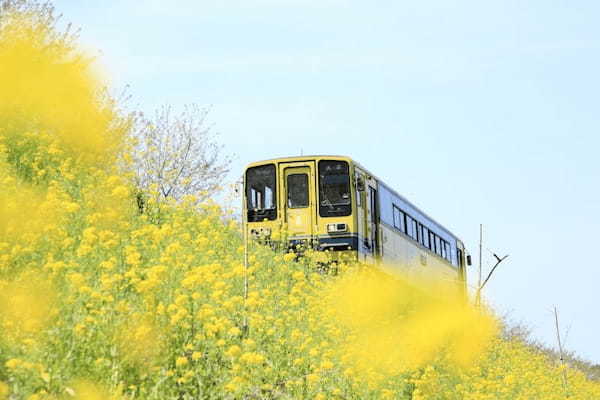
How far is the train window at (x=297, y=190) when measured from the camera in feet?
52.3

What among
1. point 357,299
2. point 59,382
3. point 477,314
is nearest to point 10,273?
point 59,382

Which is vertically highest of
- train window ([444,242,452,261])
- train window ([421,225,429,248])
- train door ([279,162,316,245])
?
train door ([279,162,316,245])

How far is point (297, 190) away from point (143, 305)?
33.3 ft

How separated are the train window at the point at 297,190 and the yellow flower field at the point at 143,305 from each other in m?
1.42

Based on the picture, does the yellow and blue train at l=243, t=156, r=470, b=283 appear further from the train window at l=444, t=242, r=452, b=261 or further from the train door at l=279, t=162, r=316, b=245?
the train window at l=444, t=242, r=452, b=261

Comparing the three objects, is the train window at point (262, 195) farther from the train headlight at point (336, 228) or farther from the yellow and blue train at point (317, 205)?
the train headlight at point (336, 228)

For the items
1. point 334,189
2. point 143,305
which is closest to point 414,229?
point 334,189

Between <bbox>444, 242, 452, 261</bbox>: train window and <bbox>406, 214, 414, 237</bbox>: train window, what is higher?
<bbox>406, 214, 414, 237</bbox>: train window

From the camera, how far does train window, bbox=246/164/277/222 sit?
1595cm

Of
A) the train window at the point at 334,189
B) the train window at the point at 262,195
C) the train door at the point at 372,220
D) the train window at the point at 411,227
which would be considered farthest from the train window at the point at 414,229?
the train window at the point at 262,195

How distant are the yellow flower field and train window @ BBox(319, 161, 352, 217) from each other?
1.26 metres

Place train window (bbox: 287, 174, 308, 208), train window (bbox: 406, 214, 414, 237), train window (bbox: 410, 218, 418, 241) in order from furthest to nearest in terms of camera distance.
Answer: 1. train window (bbox: 410, 218, 418, 241)
2. train window (bbox: 406, 214, 414, 237)
3. train window (bbox: 287, 174, 308, 208)

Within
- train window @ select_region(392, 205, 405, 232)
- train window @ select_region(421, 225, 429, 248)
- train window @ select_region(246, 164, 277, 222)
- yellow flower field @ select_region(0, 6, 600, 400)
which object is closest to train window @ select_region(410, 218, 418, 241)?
train window @ select_region(421, 225, 429, 248)

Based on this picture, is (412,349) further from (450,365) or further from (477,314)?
(477,314)
